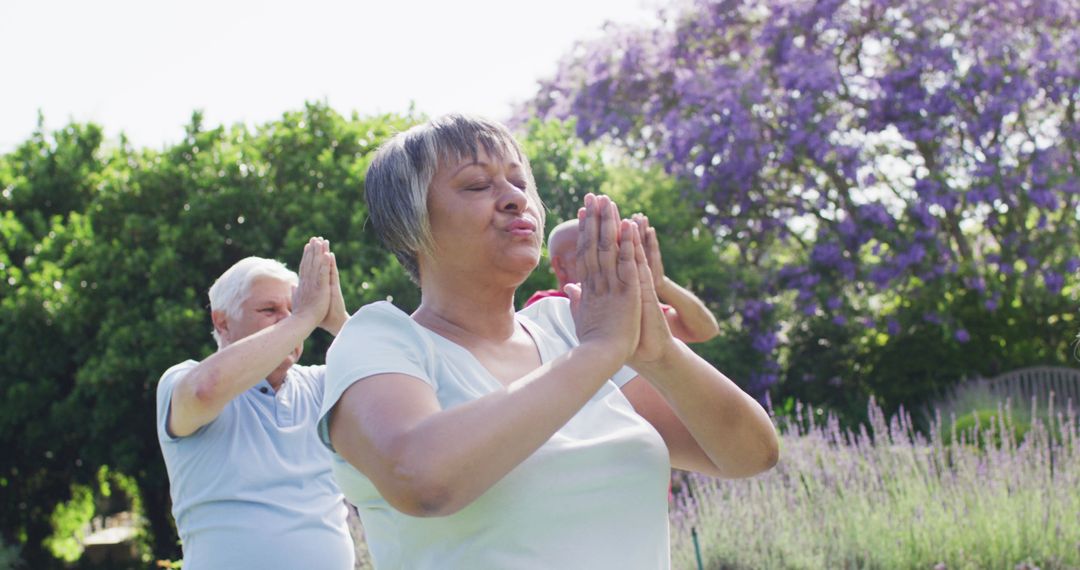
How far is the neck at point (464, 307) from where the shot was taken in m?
1.80

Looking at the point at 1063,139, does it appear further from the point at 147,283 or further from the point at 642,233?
the point at 642,233

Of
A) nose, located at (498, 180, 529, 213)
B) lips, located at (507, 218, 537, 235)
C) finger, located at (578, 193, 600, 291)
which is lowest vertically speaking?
finger, located at (578, 193, 600, 291)

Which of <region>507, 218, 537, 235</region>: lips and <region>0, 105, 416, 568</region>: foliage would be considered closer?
<region>507, 218, 537, 235</region>: lips

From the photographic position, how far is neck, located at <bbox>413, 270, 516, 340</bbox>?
1804 mm

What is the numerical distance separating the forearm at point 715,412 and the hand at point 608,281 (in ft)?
0.51

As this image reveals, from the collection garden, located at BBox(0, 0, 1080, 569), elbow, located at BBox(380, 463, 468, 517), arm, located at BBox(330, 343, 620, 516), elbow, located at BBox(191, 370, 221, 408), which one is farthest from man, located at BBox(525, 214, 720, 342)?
garden, located at BBox(0, 0, 1080, 569)

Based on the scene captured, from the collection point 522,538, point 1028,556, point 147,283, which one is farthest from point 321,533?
point 147,283

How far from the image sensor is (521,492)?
1.57m

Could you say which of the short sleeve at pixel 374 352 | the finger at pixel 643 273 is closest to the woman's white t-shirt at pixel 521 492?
the short sleeve at pixel 374 352

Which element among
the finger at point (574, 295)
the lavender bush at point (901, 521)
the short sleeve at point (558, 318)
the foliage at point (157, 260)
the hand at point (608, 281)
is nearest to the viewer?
the hand at point (608, 281)

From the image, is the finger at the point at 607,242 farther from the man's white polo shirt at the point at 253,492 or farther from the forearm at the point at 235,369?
the man's white polo shirt at the point at 253,492

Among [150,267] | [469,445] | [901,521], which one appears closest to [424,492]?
[469,445]

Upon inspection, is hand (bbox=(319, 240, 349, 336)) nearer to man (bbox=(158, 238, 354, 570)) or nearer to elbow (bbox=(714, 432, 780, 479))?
man (bbox=(158, 238, 354, 570))

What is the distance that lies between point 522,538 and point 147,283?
→ 727 centimetres
